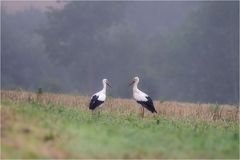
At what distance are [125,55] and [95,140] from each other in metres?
63.7

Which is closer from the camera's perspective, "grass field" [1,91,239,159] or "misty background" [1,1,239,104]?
"grass field" [1,91,239,159]

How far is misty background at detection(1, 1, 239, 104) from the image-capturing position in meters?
65.4

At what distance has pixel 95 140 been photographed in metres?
14.2

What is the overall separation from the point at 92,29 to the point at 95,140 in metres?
63.6

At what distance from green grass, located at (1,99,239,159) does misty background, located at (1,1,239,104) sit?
156 ft

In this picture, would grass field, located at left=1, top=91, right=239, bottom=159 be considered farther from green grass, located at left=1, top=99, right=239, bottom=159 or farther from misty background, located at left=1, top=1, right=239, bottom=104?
misty background, located at left=1, top=1, right=239, bottom=104

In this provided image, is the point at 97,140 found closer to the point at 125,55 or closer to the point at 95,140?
the point at 95,140

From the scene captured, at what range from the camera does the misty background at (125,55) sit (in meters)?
65.4

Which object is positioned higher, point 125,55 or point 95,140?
point 125,55

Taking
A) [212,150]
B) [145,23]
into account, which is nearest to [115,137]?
[212,150]

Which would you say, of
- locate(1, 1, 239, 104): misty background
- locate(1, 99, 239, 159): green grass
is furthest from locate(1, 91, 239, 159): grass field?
locate(1, 1, 239, 104): misty background

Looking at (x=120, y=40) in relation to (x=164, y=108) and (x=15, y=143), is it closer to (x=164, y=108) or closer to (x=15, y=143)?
(x=164, y=108)

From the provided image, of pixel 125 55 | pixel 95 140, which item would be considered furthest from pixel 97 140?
pixel 125 55

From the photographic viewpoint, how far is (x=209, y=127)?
18953mm
